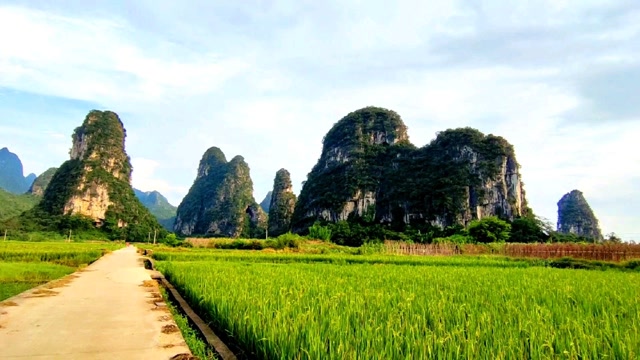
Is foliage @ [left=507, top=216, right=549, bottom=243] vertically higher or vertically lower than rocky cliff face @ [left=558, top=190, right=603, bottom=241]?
lower

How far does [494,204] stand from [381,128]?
24354mm

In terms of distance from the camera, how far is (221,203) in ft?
316

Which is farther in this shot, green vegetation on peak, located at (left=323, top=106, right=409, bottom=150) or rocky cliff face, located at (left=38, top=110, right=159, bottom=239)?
green vegetation on peak, located at (left=323, top=106, right=409, bottom=150)

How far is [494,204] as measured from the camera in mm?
62344

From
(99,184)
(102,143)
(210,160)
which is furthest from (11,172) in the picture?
(99,184)

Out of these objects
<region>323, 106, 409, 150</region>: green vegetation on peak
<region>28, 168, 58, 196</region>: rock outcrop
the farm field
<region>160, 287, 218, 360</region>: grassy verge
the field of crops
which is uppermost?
<region>323, 106, 409, 150</region>: green vegetation on peak

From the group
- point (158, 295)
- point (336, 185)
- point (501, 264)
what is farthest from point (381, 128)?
point (158, 295)

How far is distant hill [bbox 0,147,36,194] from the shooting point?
122688mm

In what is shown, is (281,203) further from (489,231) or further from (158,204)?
(158,204)

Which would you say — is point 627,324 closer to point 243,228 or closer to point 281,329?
point 281,329

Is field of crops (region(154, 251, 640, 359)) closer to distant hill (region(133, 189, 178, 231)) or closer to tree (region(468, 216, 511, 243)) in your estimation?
tree (region(468, 216, 511, 243))

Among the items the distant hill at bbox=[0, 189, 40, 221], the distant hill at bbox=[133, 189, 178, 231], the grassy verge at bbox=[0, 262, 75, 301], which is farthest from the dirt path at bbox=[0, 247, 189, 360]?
the distant hill at bbox=[133, 189, 178, 231]

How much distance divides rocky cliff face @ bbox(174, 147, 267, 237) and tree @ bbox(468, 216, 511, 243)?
182ft

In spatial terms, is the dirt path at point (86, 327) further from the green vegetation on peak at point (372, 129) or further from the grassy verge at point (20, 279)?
the green vegetation on peak at point (372, 129)
